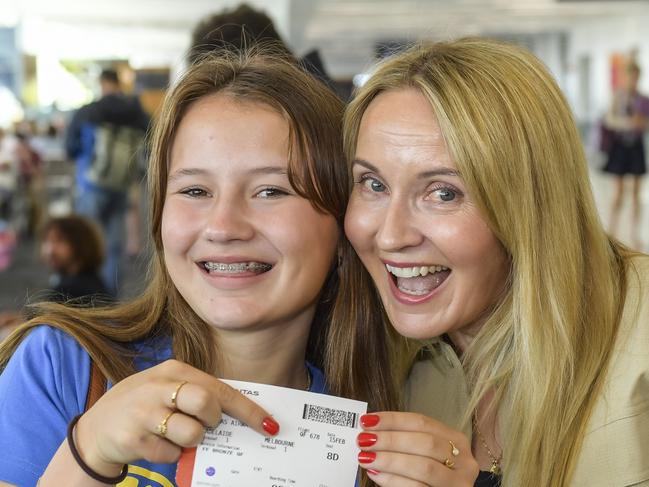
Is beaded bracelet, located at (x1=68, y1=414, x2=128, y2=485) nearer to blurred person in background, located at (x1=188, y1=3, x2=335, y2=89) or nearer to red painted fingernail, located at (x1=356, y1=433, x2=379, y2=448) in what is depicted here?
red painted fingernail, located at (x1=356, y1=433, x2=379, y2=448)

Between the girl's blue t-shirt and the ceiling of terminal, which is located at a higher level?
the ceiling of terminal

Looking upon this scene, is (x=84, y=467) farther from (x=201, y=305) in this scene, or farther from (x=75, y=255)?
(x=75, y=255)

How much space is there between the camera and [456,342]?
1937mm

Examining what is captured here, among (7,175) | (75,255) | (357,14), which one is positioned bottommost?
(75,255)

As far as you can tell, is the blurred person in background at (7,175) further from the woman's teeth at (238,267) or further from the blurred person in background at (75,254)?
the woman's teeth at (238,267)

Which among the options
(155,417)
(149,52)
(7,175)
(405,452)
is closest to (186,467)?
(155,417)

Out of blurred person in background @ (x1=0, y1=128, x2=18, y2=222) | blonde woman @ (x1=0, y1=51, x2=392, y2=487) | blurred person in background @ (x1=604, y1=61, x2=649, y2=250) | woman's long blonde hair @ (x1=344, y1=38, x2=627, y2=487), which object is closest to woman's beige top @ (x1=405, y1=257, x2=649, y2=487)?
woman's long blonde hair @ (x1=344, y1=38, x2=627, y2=487)

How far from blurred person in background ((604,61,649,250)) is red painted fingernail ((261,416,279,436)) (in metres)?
9.08

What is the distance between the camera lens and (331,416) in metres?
1.30

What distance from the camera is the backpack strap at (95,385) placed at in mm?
1461

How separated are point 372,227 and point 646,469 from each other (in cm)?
68

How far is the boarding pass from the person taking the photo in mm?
1277

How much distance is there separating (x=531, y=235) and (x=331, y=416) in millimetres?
593

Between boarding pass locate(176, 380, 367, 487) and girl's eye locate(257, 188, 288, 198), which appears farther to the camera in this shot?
girl's eye locate(257, 188, 288, 198)
